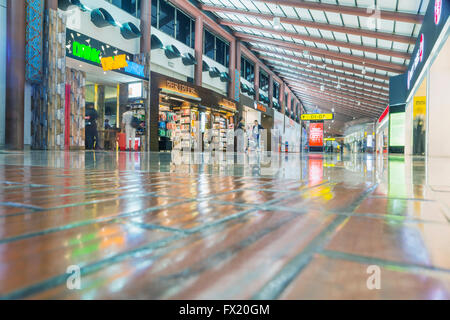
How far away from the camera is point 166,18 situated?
12656 millimetres

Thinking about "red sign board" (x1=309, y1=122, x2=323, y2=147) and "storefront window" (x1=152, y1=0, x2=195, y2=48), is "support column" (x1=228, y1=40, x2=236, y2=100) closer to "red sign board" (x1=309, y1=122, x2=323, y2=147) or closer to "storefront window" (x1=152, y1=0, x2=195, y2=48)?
"storefront window" (x1=152, y1=0, x2=195, y2=48)

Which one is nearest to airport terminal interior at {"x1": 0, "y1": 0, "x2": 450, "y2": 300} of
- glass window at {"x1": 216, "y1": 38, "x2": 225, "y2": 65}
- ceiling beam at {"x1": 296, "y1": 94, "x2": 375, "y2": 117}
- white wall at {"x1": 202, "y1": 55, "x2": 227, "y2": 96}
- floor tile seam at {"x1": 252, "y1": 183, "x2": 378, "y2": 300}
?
floor tile seam at {"x1": 252, "y1": 183, "x2": 378, "y2": 300}

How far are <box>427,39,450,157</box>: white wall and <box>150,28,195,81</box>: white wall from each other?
9953 mm

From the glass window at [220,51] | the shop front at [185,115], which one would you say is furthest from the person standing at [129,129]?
the glass window at [220,51]

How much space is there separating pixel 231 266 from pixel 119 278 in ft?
0.51

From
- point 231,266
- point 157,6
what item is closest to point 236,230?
point 231,266

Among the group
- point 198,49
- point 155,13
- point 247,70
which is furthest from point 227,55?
point 155,13

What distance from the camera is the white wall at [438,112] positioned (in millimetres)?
9023

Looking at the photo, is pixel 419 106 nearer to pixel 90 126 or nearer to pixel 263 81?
pixel 263 81

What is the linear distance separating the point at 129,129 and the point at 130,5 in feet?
16.0

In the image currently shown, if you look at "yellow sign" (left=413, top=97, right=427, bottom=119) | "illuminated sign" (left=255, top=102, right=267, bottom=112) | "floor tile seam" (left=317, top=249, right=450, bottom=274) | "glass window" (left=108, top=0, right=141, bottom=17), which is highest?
"glass window" (left=108, top=0, right=141, bottom=17)

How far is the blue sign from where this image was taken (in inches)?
412

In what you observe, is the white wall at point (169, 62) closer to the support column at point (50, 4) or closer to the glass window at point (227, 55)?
the glass window at point (227, 55)
